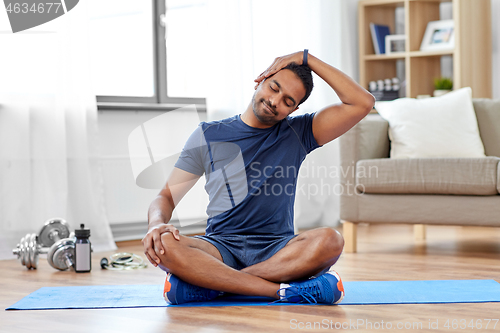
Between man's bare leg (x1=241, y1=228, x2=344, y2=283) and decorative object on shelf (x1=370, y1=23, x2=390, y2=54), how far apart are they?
118 inches

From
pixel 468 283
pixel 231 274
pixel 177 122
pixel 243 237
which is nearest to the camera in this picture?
pixel 231 274

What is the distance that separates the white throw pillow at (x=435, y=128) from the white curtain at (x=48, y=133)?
157cm

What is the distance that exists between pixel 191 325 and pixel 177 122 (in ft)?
7.51

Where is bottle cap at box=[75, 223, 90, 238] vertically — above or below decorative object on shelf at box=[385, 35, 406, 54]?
below

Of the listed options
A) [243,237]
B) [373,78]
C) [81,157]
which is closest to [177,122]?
[81,157]

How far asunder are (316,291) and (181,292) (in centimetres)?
39

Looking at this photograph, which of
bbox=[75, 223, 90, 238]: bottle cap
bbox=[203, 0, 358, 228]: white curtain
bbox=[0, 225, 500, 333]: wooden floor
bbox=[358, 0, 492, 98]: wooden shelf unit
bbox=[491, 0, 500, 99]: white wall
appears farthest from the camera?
bbox=[491, 0, 500, 99]: white wall

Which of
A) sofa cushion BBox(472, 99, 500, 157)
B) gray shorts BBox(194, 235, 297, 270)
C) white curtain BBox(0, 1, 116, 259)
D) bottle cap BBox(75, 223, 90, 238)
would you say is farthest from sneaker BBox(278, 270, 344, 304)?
sofa cushion BBox(472, 99, 500, 157)

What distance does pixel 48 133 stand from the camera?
304 centimetres

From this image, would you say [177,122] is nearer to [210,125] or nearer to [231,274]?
[210,125]

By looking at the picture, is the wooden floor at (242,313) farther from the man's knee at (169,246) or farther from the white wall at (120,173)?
the white wall at (120,173)

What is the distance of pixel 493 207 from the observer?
104 inches

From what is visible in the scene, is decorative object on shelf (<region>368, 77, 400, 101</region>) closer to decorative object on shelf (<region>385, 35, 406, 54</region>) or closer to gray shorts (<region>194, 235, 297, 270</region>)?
decorative object on shelf (<region>385, 35, 406, 54</region>)

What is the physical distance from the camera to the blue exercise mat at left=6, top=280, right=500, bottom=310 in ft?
5.78
